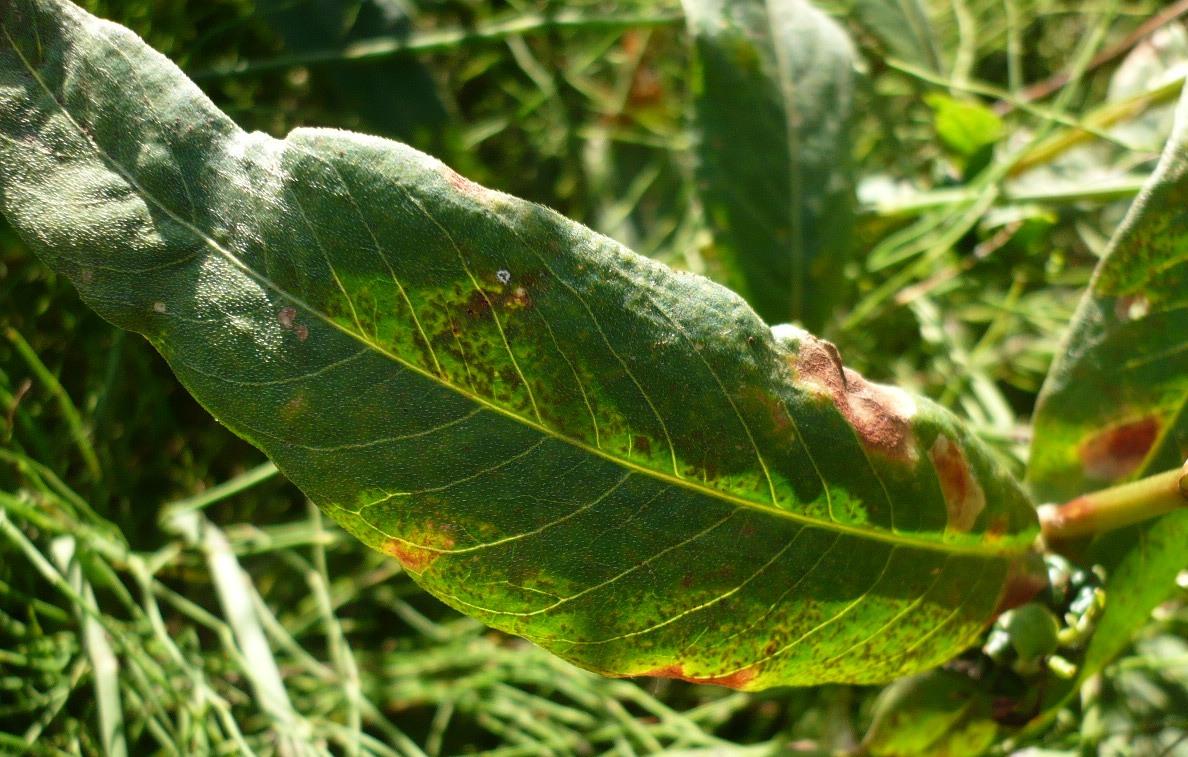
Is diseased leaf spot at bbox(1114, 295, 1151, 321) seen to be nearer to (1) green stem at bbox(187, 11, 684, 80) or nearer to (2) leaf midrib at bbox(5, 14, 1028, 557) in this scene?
(2) leaf midrib at bbox(5, 14, 1028, 557)

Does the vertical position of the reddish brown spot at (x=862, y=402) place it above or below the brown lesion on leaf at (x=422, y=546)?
above

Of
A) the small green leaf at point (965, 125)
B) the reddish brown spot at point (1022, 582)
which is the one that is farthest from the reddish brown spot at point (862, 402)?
the small green leaf at point (965, 125)

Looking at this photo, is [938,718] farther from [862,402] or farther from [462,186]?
[462,186]

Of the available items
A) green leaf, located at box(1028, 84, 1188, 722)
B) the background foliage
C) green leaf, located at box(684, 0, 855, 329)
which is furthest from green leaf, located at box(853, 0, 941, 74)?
green leaf, located at box(1028, 84, 1188, 722)

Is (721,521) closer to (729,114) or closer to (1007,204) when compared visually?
(729,114)


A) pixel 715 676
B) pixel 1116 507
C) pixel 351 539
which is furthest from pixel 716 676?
pixel 351 539

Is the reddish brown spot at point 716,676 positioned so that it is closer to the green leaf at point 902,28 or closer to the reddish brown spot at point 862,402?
the reddish brown spot at point 862,402
